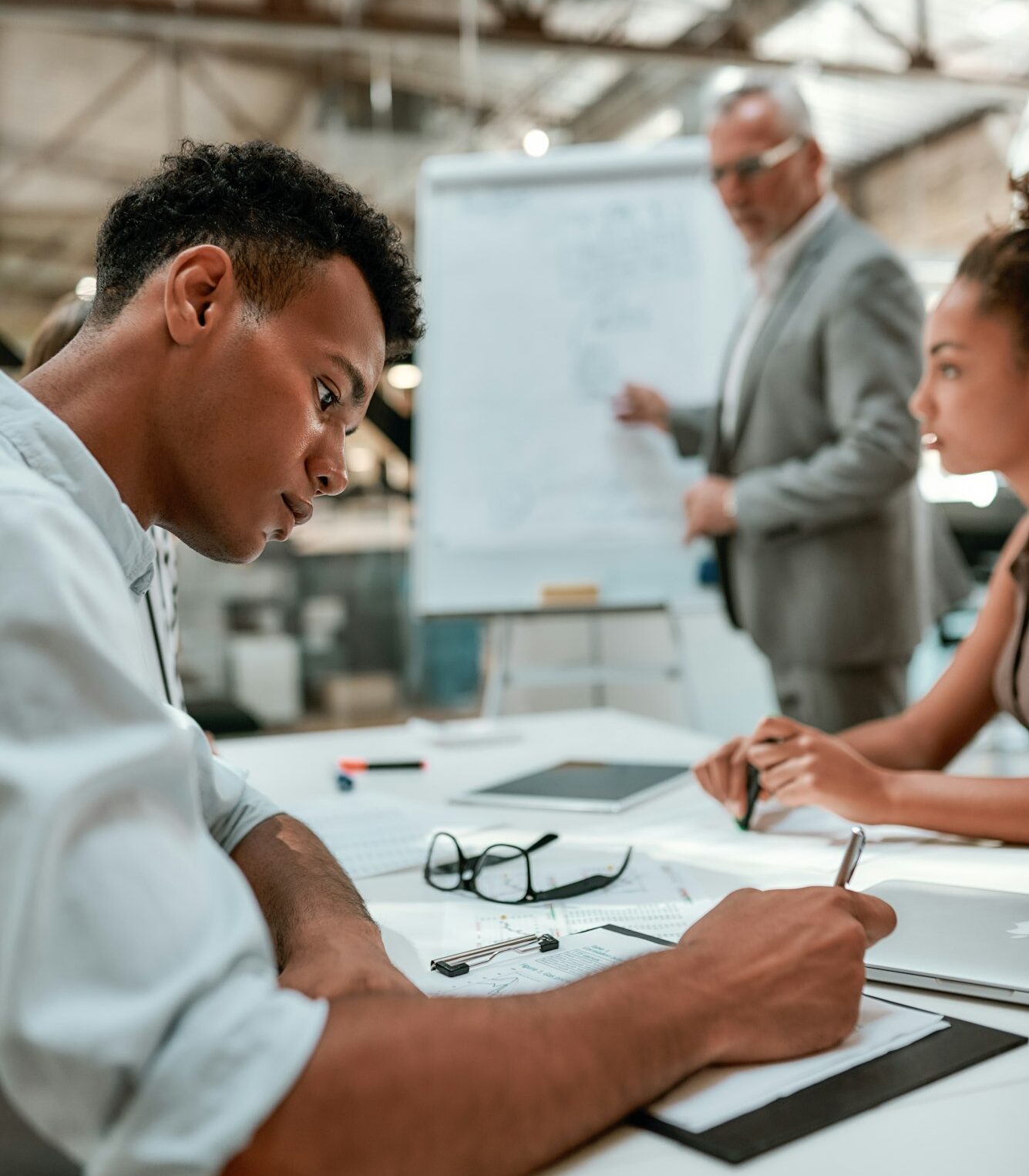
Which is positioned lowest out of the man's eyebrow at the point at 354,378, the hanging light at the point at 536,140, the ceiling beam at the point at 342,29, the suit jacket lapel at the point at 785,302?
the man's eyebrow at the point at 354,378

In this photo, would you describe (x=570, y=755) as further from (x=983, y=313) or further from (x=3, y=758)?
(x=3, y=758)

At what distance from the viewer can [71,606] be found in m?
0.55

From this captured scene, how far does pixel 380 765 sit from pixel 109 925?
1283mm

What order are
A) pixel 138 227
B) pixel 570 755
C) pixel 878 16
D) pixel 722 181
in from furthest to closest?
pixel 878 16 → pixel 722 181 → pixel 570 755 → pixel 138 227

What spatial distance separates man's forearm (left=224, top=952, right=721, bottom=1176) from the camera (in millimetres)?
Result: 537

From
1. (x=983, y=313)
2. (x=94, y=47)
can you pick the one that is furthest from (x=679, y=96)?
(x=983, y=313)

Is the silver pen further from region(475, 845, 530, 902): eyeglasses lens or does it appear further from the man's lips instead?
the man's lips

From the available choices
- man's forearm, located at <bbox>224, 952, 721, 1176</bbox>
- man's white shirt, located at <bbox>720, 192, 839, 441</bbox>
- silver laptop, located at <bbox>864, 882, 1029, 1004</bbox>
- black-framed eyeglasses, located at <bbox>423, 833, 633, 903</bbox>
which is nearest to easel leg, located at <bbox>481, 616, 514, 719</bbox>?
man's white shirt, located at <bbox>720, 192, 839, 441</bbox>

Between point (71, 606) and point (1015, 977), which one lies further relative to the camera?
point (1015, 977)

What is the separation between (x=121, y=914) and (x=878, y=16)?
250 inches

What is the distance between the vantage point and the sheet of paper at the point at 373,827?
1.27 metres

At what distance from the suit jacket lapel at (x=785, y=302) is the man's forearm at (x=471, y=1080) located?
2083 millimetres

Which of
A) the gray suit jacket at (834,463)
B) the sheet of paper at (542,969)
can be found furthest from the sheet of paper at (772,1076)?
the gray suit jacket at (834,463)

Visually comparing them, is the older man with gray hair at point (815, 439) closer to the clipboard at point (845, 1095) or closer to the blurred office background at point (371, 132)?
the blurred office background at point (371, 132)
